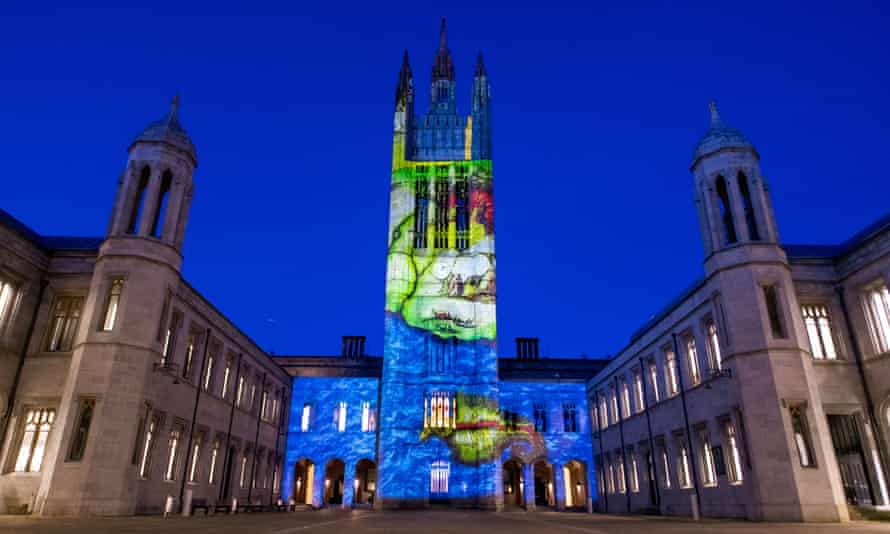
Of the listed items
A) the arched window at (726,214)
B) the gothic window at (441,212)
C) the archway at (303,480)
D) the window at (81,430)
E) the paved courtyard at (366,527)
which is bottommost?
the paved courtyard at (366,527)

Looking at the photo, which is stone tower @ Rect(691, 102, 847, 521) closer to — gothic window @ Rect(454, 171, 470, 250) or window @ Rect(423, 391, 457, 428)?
window @ Rect(423, 391, 457, 428)

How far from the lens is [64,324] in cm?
2733

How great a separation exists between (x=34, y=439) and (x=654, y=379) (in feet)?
112

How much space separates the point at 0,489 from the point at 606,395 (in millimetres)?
40960

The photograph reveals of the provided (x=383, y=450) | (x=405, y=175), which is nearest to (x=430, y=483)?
(x=383, y=450)

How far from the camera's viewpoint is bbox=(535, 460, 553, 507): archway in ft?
209

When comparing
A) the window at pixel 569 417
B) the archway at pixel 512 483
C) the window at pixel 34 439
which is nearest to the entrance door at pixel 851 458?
the window at pixel 569 417

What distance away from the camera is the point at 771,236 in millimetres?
26797

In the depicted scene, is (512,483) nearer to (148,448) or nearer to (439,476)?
(439,476)

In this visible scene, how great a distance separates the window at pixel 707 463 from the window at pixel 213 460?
94.0 feet

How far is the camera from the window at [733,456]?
26.1 meters

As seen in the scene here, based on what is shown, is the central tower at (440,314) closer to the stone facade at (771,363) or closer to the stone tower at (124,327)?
the stone facade at (771,363)

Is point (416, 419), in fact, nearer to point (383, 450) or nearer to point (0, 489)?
point (383, 450)

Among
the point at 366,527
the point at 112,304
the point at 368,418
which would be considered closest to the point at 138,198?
the point at 112,304
